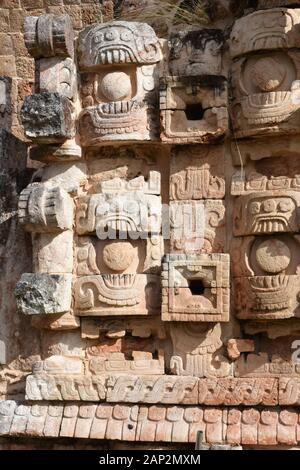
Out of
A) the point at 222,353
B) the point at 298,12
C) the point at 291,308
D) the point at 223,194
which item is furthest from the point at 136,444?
the point at 298,12

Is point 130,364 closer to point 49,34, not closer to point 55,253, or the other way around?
point 55,253

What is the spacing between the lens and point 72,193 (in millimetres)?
7910

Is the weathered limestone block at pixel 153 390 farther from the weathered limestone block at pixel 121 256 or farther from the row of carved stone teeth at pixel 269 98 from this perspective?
the row of carved stone teeth at pixel 269 98

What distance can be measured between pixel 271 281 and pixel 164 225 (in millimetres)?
1000

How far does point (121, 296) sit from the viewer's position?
7.63 meters

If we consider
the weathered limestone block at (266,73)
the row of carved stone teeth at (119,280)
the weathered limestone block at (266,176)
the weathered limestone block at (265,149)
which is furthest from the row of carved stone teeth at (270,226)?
the row of carved stone teeth at (119,280)

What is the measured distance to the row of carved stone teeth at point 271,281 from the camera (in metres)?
7.35

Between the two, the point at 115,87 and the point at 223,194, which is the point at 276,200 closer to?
the point at 223,194

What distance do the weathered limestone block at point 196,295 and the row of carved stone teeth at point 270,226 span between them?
1.09 ft

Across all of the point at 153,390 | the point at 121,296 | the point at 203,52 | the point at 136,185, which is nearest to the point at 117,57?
the point at 203,52

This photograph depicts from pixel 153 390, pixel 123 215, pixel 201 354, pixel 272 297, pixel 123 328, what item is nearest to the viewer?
pixel 272 297

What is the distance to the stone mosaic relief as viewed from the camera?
7406mm

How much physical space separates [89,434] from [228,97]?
9.22 feet

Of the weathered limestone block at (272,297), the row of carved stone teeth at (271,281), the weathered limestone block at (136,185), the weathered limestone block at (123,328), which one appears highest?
the weathered limestone block at (136,185)
